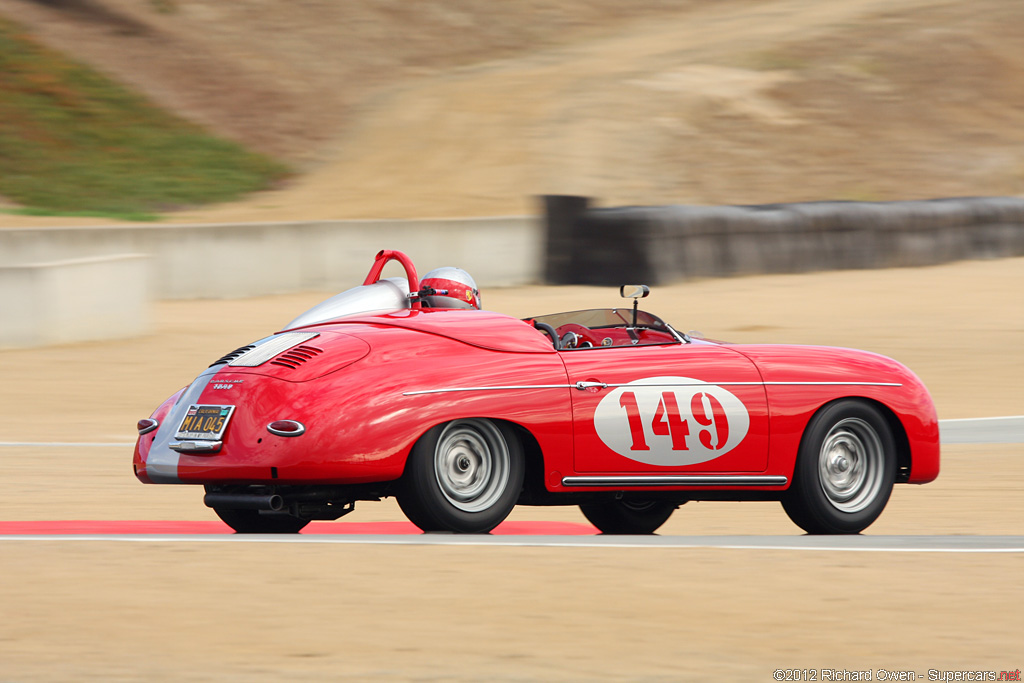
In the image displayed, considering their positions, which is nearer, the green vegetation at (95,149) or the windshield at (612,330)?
the windshield at (612,330)

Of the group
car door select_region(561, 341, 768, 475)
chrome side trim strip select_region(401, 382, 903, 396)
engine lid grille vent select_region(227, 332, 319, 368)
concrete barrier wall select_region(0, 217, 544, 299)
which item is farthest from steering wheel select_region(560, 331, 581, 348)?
concrete barrier wall select_region(0, 217, 544, 299)

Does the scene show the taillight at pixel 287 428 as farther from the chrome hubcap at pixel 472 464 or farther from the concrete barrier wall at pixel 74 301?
the concrete barrier wall at pixel 74 301

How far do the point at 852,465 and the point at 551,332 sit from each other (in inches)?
67.1

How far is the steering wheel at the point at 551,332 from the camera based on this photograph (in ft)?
25.6

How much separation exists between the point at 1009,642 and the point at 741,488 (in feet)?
8.19

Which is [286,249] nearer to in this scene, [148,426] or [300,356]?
[148,426]

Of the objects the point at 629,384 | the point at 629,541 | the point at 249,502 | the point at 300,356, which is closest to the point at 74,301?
Answer: the point at 300,356

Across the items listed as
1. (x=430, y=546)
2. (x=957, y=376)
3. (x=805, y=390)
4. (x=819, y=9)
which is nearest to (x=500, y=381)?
(x=430, y=546)

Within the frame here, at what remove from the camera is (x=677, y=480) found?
7.71m

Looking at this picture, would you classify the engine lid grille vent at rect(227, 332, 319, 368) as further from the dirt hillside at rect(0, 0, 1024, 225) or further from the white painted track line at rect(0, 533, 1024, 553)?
the dirt hillside at rect(0, 0, 1024, 225)

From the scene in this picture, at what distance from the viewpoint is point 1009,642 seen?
213 inches

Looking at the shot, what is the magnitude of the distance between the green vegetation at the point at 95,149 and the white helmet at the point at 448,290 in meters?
24.1

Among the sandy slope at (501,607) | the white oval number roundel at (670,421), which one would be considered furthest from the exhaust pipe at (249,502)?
the white oval number roundel at (670,421)

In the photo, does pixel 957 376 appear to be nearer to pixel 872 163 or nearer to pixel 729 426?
pixel 729 426
